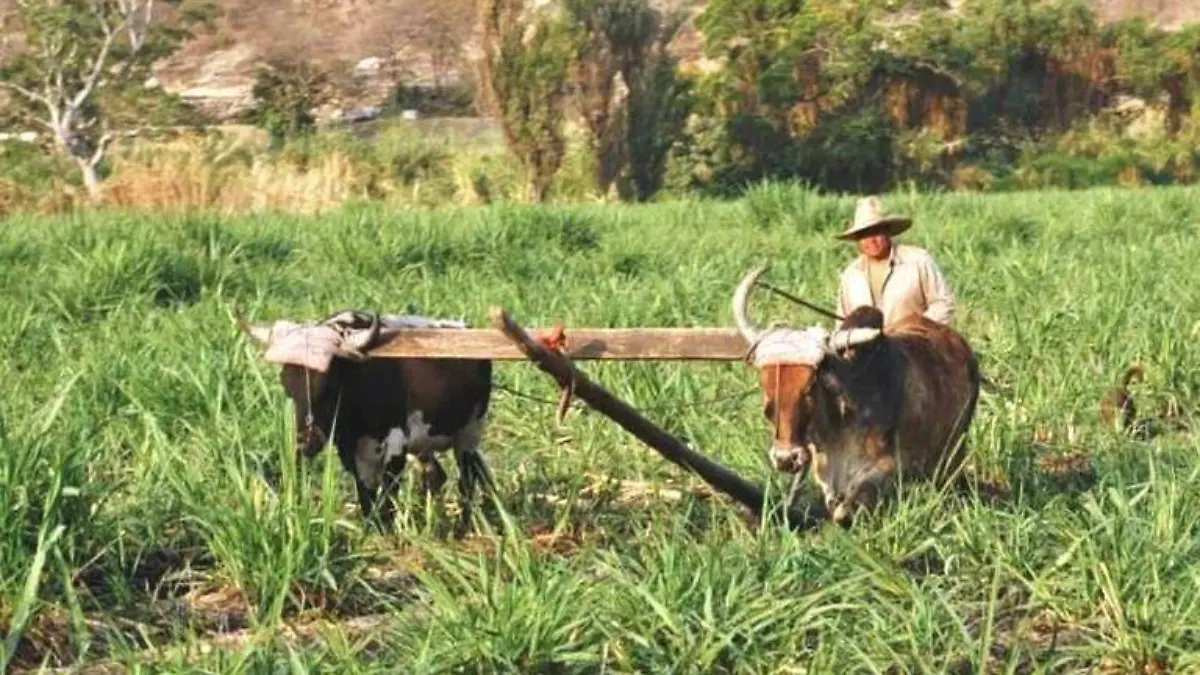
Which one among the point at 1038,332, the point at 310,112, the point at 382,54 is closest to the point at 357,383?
the point at 1038,332

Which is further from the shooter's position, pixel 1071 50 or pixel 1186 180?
pixel 1071 50

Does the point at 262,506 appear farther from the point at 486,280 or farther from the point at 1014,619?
the point at 486,280

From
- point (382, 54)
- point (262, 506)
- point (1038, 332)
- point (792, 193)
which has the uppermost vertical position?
point (262, 506)

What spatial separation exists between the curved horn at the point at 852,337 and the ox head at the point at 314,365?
122 centimetres

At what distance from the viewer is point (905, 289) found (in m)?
5.51

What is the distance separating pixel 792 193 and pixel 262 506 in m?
9.83

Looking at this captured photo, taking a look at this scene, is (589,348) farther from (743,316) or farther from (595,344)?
(743,316)

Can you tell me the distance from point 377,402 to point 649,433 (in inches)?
29.6

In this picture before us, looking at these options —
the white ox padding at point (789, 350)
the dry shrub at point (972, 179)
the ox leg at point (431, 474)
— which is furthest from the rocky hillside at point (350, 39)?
the white ox padding at point (789, 350)

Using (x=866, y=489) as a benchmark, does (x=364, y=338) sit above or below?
above

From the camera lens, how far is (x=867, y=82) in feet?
95.1

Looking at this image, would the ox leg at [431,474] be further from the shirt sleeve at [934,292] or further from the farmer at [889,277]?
the shirt sleeve at [934,292]

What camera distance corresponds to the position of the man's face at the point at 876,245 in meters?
5.49

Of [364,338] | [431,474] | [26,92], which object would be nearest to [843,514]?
[431,474]
